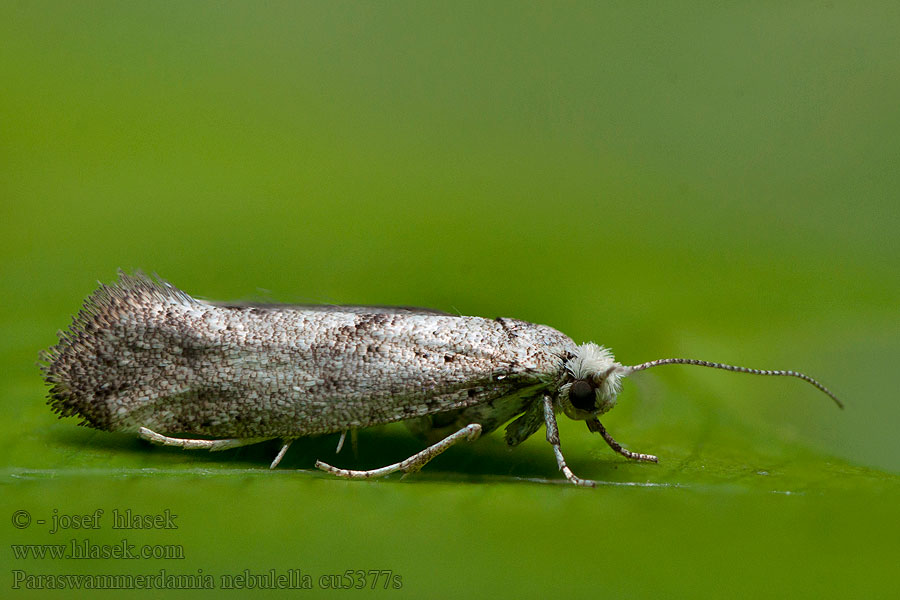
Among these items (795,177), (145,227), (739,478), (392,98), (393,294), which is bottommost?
(739,478)

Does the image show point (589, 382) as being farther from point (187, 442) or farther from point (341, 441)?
point (187, 442)

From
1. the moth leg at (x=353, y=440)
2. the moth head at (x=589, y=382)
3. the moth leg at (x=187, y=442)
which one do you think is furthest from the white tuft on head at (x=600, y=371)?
the moth leg at (x=187, y=442)

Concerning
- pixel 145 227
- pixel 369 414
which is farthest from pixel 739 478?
pixel 145 227

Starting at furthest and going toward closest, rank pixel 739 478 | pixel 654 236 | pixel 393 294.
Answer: pixel 654 236, pixel 393 294, pixel 739 478

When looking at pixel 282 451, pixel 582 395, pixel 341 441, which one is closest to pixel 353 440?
pixel 341 441

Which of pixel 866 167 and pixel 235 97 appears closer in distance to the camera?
pixel 866 167

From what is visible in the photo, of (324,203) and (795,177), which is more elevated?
(795,177)

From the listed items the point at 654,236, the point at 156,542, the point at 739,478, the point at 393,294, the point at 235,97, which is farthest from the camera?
the point at 235,97

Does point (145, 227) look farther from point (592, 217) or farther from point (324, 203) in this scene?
point (592, 217)
